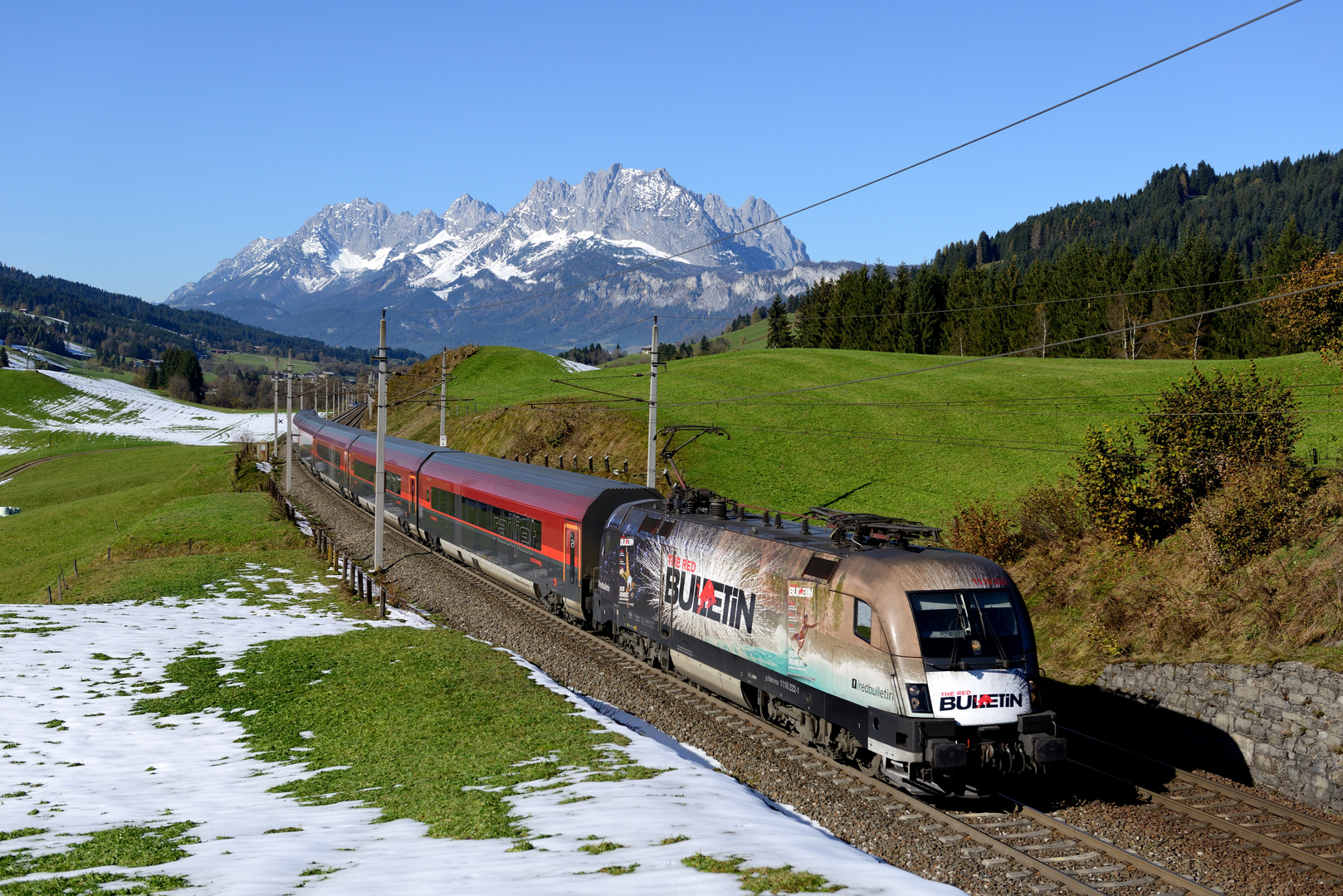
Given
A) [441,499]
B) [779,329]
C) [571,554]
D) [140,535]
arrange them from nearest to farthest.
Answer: [571,554]
[441,499]
[140,535]
[779,329]

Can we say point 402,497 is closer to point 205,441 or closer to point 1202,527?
point 1202,527

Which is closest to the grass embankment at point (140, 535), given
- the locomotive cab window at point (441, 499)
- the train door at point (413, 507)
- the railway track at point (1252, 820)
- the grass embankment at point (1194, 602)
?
the train door at point (413, 507)

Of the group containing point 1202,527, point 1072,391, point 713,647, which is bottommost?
point 713,647

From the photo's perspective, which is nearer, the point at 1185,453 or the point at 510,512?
the point at 1185,453

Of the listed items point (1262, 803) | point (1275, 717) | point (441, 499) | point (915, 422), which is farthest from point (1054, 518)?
point (915, 422)

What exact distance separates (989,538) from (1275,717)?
12111mm

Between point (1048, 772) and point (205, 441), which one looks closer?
point (1048, 772)

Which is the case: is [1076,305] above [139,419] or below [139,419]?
above

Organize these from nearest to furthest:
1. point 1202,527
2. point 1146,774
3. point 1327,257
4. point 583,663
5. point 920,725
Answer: point 920,725, point 1146,774, point 1202,527, point 583,663, point 1327,257

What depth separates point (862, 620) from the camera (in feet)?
49.9

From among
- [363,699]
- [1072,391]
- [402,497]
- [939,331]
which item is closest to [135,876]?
[363,699]

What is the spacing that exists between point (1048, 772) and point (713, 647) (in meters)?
7.38

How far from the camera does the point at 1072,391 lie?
193 feet

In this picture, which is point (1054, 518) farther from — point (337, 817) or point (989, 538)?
point (337, 817)
